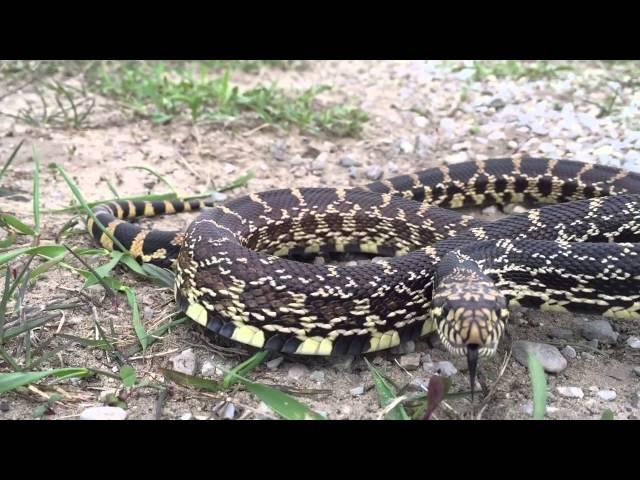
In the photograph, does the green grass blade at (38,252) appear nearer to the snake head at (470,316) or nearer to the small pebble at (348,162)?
the snake head at (470,316)

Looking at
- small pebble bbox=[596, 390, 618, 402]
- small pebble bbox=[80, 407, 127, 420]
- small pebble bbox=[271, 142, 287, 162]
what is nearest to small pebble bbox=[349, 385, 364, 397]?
small pebble bbox=[80, 407, 127, 420]

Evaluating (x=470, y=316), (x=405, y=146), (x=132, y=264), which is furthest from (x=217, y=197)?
(x=470, y=316)

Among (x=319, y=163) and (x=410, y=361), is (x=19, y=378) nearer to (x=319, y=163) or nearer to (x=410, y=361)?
(x=410, y=361)

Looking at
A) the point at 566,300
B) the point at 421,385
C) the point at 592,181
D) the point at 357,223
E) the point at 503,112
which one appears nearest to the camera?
the point at 421,385

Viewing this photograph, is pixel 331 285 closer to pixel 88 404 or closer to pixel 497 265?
pixel 497 265

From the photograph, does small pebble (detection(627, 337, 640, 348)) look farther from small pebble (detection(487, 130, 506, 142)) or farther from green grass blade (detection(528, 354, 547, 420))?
small pebble (detection(487, 130, 506, 142))

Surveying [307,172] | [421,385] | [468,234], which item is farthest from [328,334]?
[307,172]
